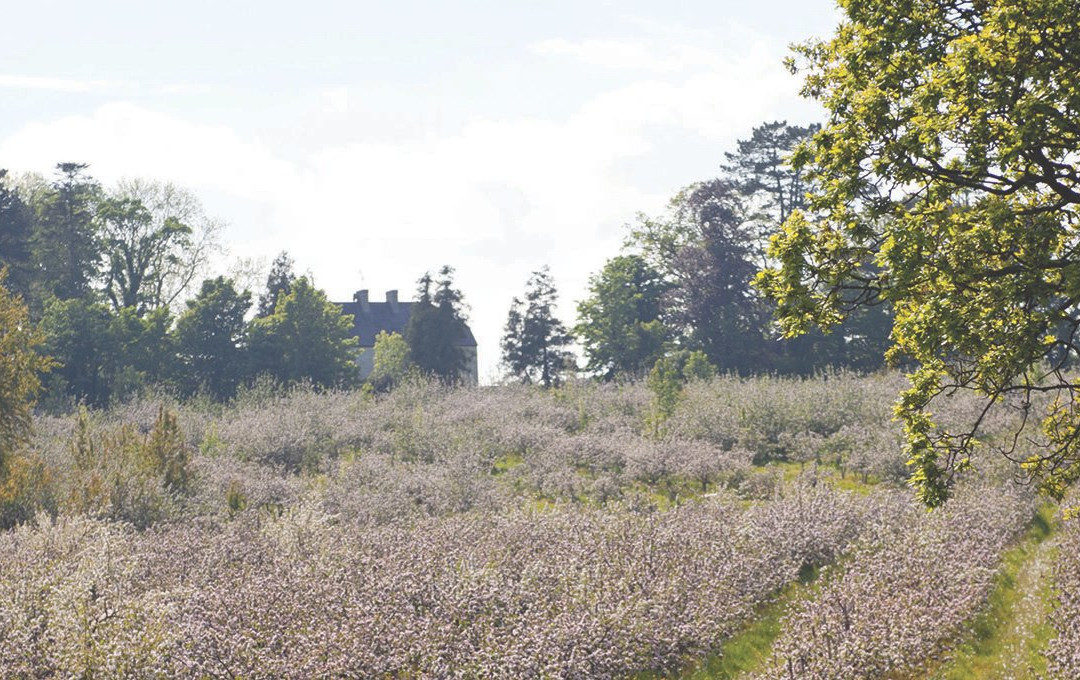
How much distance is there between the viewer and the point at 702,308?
173ft

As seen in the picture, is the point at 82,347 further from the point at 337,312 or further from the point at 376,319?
the point at 376,319

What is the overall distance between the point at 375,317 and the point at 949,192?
71470 mm

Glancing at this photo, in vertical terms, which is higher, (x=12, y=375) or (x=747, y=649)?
(x=12, y=375)

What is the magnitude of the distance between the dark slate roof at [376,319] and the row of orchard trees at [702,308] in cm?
1984

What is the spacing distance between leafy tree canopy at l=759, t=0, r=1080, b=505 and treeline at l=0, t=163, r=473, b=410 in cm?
2976

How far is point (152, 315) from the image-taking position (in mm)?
49906

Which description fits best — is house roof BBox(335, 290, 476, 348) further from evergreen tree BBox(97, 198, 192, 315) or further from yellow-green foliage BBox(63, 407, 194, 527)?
yellow-green foliage BBox(63, 407, 194, 527)

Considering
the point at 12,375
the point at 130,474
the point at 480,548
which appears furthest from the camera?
the point at 12,375

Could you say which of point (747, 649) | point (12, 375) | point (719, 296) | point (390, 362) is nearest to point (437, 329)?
point (390, 362)

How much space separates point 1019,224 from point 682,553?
5605 millimetres

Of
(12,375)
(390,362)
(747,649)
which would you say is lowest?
(747,649)

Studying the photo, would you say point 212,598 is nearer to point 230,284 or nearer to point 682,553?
point 682,553

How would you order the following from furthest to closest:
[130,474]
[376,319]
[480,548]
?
1. [376,319]
2. [130,474]
3. [480,548]

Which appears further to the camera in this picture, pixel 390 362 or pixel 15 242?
pixel 390 362
